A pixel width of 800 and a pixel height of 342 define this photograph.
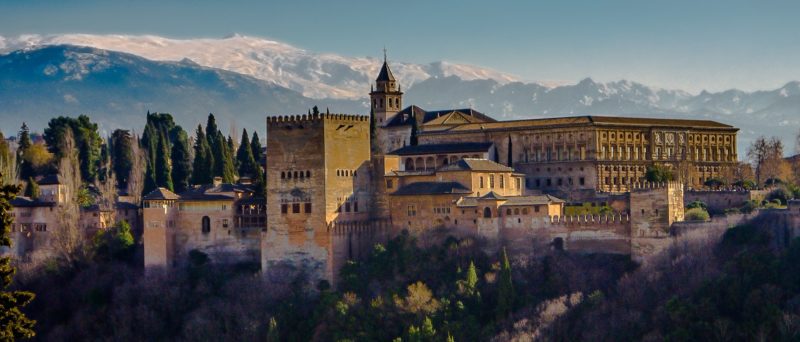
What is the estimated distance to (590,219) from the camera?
56656 mm

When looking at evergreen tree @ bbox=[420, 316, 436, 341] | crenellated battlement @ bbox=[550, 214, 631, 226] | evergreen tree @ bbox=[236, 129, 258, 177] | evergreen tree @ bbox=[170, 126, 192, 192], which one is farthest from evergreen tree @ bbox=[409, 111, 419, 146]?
evergreen tree @ bbox=[420, 316, 436, 341]

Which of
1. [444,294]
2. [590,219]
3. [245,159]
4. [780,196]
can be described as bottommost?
[444,294]

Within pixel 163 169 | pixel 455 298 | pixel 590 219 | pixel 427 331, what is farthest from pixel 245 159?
pixel 427 331

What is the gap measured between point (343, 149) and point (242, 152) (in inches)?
707

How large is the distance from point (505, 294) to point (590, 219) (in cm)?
549

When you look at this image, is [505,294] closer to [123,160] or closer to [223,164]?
[223,164]

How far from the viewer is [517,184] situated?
212ft

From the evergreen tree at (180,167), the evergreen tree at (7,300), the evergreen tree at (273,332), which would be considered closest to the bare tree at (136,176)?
the evergreen tree at (180,167)

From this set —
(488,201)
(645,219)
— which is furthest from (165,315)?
(645,219)

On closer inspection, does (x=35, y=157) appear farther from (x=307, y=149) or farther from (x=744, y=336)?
(x=744, y=336)

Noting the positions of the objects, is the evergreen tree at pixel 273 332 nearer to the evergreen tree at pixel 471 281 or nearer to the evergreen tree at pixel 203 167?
the evergreen tree at pixel 471 281

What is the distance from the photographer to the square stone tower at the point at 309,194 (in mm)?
58375

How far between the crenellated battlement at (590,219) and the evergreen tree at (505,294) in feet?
12.5

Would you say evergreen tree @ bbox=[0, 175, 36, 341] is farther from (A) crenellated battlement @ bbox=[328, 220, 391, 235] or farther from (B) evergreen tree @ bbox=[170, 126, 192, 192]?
(B) evergreen tree @ bbox=[170, 126, 192, 192]
